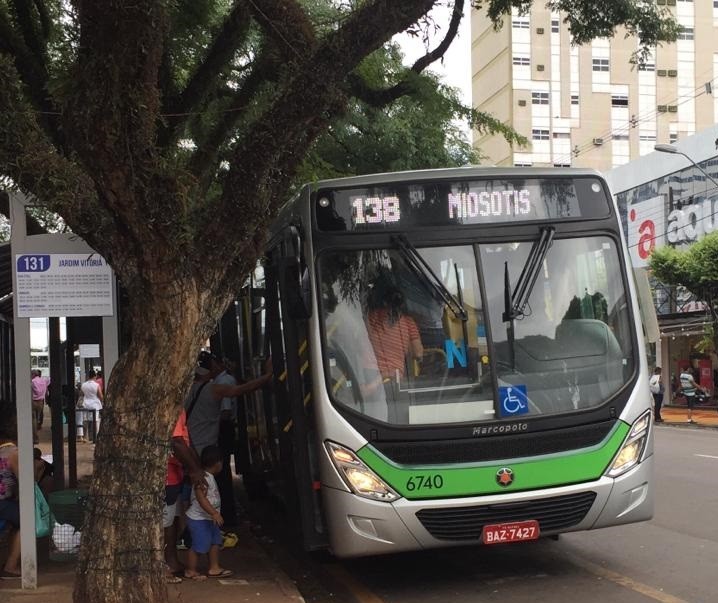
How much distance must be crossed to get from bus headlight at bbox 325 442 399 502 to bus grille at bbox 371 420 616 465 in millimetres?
177

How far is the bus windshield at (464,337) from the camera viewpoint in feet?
21.1

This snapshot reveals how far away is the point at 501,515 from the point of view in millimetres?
6316

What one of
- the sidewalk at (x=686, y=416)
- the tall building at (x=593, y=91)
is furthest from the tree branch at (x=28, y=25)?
the tall building at (x=593, y=91)

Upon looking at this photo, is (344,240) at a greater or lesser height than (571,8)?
lesser

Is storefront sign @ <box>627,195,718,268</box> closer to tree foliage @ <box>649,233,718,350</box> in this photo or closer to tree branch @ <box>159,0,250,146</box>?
tree foliage @ <box>649,233,718,350</box>

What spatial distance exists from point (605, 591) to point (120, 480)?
3570 mm

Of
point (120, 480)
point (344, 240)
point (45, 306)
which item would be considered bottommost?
point (120, 480)

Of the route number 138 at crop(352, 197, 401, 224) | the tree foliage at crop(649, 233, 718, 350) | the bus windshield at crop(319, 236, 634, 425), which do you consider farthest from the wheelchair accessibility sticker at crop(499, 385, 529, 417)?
the tree foliage at crop(649, 233, 718, 350)

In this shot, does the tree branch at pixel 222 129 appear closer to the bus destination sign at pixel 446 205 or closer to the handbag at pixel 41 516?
the bus destination sign at pixel 446 205

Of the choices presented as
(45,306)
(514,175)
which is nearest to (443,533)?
(514,175)

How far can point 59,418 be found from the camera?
37.7ft

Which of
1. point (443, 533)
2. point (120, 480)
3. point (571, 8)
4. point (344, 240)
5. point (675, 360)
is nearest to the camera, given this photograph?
point (120, 480)

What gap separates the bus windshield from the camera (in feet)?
21.1

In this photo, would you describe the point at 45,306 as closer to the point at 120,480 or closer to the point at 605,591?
the point at 120,480
